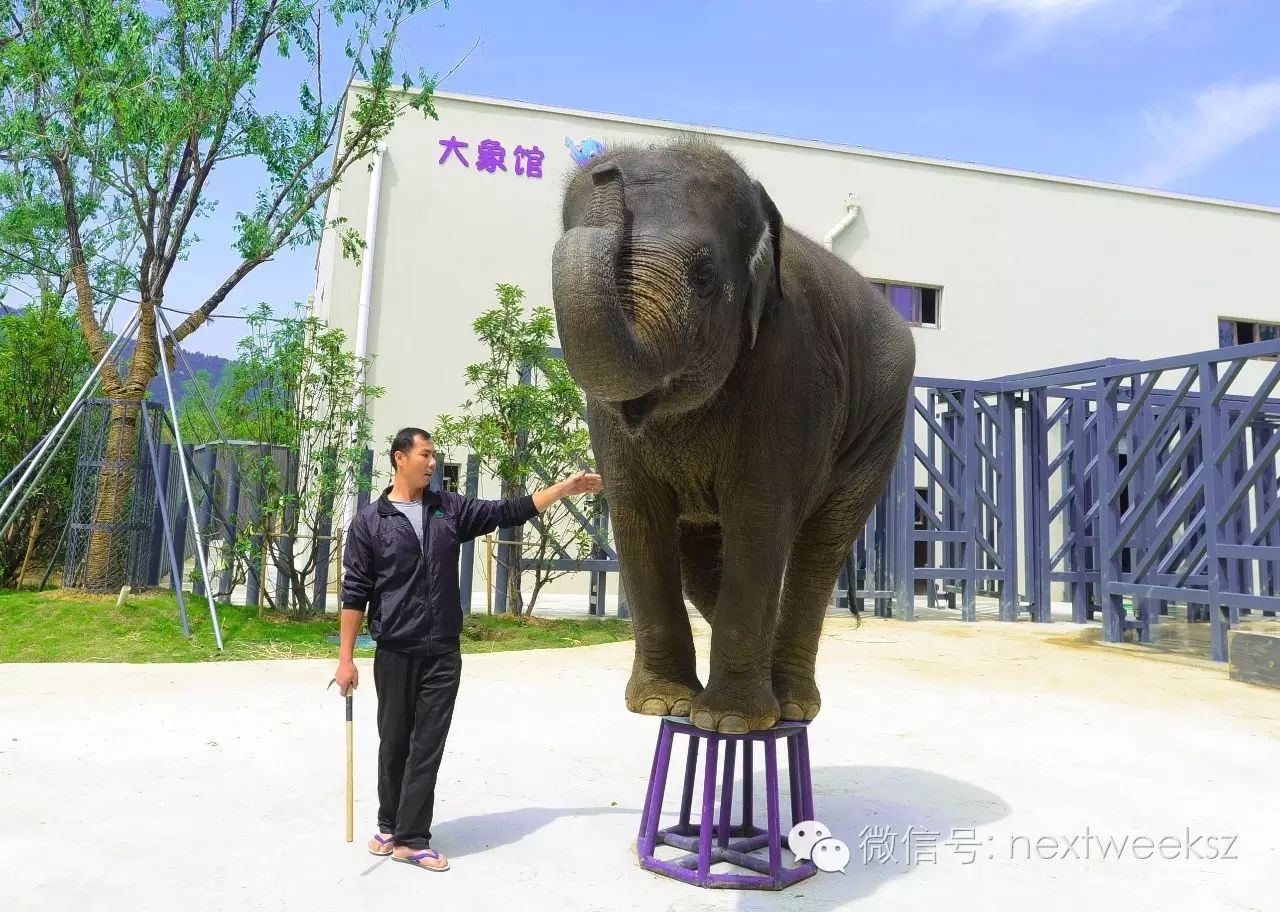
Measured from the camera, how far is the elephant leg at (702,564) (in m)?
3.34

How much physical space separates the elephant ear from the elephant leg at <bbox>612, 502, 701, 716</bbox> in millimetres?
664

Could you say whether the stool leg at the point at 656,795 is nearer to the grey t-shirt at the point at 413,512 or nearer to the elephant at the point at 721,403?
the elephant at the point at 721,403

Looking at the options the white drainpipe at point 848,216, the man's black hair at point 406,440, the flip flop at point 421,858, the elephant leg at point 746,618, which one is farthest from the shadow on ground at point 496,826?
the white drainpipe at point 848,216

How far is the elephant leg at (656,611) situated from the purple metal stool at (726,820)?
0.10 m

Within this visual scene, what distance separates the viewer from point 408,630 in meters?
3.49

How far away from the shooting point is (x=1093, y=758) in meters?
5.21

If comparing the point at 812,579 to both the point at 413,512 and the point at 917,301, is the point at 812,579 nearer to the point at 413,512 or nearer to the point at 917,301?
the point at 413,512

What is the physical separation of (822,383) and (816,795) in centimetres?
217

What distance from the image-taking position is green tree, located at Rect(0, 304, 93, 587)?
11.9 meters

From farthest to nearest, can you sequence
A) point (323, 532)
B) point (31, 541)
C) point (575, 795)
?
point (31, 541) → point (323, 532) → point (575, 795)

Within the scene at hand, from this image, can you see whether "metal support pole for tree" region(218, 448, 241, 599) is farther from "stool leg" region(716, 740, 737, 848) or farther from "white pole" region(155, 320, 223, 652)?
"stool leg" region(716, 740, 737, 848)

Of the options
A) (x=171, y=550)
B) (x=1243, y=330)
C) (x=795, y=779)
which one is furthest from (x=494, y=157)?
(x=1243, y=330)

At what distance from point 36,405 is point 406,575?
10625 millimetres

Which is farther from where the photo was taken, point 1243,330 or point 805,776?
point 1243,330
